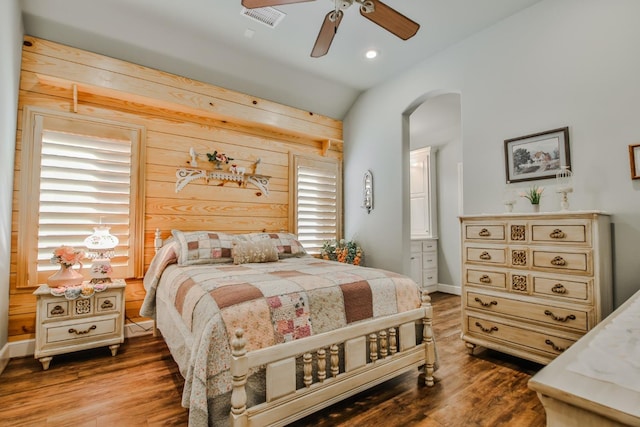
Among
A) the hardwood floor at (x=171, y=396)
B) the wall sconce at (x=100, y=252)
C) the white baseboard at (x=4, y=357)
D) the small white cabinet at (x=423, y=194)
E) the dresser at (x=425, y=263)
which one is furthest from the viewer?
the small white cabinet at (x=423, y=194)

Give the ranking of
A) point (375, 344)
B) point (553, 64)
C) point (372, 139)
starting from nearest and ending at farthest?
point (375, 344) < point (553, 64) < point (372, 139)

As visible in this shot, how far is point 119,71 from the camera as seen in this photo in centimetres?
306

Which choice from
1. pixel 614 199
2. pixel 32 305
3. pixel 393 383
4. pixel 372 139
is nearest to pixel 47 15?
pixel 32 305

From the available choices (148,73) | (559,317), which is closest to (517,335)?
(559,317)

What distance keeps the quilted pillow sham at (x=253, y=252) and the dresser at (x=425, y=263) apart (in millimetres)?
2614

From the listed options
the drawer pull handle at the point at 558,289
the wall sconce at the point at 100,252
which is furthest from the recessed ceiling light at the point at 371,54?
the wall sconce at the point at 100,252

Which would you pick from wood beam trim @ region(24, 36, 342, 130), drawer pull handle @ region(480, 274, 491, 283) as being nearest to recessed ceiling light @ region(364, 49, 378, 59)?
wood beam trim @ region(24, 36, 342, 130)

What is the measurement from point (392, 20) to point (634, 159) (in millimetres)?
1945

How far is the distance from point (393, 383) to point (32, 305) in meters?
3.06

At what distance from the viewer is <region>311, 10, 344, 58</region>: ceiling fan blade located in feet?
6.84

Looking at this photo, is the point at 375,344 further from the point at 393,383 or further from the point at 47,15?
the point at 47,15

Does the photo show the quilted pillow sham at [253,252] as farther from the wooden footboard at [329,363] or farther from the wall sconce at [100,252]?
the wooden footboard at [329,363]

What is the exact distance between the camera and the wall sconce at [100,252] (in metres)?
2.70

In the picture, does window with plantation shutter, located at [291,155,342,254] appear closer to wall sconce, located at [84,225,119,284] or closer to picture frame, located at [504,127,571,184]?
wall sconce, located at [84,225,119,284]
